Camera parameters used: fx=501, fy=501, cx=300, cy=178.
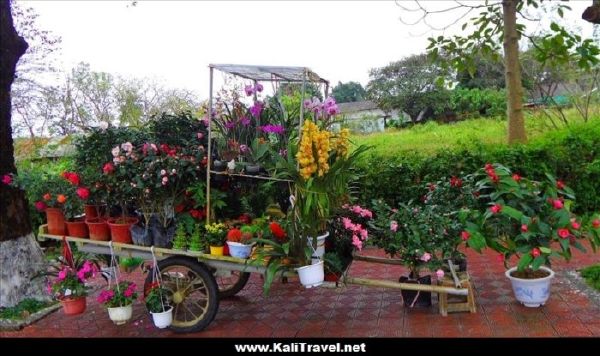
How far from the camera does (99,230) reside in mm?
3924

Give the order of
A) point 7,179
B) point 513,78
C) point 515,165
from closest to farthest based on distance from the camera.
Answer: point 7,179, point 515,165, point 513,78

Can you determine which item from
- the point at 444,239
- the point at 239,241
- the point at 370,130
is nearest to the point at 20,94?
the point at 239,241

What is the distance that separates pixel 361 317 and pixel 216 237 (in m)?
1.37

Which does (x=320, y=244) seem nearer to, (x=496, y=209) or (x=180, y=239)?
(x=180, y=239)

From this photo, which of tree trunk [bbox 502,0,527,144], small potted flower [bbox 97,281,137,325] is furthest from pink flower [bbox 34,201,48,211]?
tree trunk [bbox 502,0,527,144]

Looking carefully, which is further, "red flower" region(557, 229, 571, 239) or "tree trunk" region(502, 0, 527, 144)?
"tree trunk" region(502, 0, 527, 144)

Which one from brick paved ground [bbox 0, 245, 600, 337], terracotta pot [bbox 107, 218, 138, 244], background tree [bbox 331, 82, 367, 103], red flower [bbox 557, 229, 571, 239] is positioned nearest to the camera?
red flower [bbox 557, 229, 571, 239]

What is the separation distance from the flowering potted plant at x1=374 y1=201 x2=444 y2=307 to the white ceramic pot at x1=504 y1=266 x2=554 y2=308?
72 centimetres

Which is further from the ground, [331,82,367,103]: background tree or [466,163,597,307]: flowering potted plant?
[331,82,367,103]: background tree

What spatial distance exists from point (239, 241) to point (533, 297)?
2355mm

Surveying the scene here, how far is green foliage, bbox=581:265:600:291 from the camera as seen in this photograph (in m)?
A: 4.45

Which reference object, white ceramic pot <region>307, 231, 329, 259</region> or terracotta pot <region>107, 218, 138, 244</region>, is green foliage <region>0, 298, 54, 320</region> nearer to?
terracotta pot <region>107, 218, 138, 244</region>

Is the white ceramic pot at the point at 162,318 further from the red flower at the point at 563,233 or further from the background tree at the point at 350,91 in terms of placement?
the background tree at the point at 350,91
